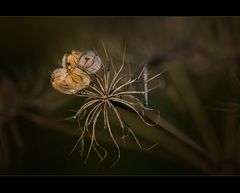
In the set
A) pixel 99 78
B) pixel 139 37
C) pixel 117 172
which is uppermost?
pixel 139 37

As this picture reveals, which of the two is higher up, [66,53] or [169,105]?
[66,53]

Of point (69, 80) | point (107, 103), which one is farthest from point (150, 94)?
point (69, 80)

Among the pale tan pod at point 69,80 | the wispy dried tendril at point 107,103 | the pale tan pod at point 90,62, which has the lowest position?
the wispy dried tendril at point 107,103

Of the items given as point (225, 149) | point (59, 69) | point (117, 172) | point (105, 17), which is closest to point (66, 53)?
point (59, 69)

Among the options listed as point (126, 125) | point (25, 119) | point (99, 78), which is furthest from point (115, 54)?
point (25, 119)

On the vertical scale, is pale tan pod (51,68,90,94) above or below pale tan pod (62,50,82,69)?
below

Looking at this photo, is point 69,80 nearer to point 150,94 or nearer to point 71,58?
point 71,58

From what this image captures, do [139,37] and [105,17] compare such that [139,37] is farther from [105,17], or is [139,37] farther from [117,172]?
[117,172]
